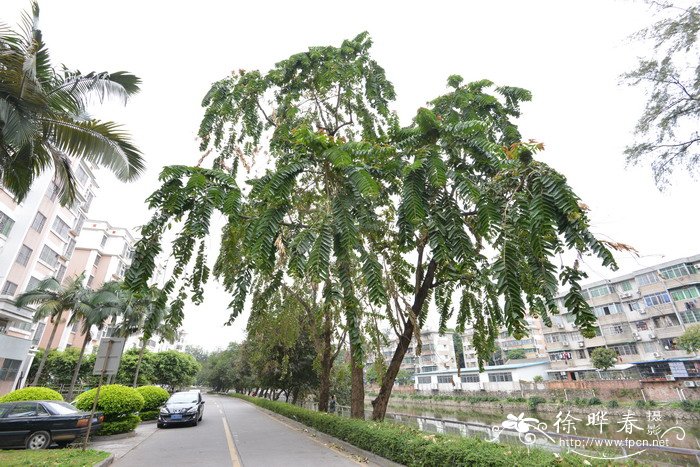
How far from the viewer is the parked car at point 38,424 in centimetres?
977

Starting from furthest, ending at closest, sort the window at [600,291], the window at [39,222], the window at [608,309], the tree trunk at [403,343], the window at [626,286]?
the window at [600,291] < the window at [608,309] < the window at [626,286] < the window at [39,222] < the tree trunk at [403,343]

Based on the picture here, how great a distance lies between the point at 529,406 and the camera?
116 feet

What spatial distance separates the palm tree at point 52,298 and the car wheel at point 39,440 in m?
17.4

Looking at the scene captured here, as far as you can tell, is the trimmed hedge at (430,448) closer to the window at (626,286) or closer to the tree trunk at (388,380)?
the tree trunk at (388,380)

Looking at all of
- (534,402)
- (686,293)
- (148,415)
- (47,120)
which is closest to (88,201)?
(148,415)

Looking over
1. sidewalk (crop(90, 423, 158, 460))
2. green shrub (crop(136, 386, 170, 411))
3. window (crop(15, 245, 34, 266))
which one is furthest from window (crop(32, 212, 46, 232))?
sidewalk (crop(90, 423, 158, 460))

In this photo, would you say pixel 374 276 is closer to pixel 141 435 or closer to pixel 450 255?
pixel 450 255

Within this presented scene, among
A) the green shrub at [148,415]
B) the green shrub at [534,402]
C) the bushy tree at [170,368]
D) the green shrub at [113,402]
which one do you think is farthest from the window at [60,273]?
the green shrub at [534,402]

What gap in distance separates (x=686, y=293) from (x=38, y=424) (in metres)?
46.7

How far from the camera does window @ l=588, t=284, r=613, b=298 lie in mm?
39719

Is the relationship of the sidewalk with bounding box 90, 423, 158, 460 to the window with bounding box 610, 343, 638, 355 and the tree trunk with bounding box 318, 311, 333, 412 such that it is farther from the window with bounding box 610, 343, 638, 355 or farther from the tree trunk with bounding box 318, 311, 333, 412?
the window with bounding box 610, 343, 638, 355

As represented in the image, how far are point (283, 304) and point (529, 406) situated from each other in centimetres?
3371

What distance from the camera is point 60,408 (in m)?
10.7

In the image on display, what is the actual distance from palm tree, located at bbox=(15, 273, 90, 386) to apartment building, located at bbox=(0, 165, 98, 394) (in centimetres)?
138
